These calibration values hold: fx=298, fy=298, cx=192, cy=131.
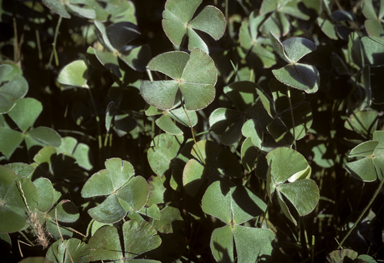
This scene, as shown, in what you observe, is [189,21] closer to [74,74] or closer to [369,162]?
[74,74]

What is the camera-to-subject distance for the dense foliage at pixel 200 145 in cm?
80

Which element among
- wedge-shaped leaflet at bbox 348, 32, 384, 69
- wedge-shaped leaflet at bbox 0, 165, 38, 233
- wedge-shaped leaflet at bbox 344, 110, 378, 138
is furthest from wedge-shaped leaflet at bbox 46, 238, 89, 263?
wedge-shaped leaflet at bbox 348, 32, 384, 69

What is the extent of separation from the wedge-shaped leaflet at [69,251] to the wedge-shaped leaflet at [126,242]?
0.07ft

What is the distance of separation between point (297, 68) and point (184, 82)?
1.10ft

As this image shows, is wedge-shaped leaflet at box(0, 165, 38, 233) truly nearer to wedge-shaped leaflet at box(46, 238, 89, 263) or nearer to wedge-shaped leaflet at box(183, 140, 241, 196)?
wedge-shaped leaflet at box(46, 238, 89, 263)

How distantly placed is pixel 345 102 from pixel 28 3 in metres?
1.35

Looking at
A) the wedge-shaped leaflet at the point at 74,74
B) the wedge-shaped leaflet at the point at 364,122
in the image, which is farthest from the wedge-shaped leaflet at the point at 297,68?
the wedge-shaped leaflet at the point at 74,74

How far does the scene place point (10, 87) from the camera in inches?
40.4

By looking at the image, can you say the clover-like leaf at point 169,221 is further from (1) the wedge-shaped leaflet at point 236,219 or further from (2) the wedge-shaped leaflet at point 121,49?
(2) the wedge-shaped leaflet at point 121,49

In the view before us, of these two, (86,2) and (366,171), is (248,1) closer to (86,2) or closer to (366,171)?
(86,2)

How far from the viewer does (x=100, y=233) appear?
2.56 feet

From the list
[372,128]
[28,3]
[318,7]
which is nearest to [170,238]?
[372,128]

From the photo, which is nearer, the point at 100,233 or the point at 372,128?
the point at 100,233

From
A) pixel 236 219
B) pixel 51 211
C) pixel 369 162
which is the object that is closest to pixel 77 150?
pixel 51 211
